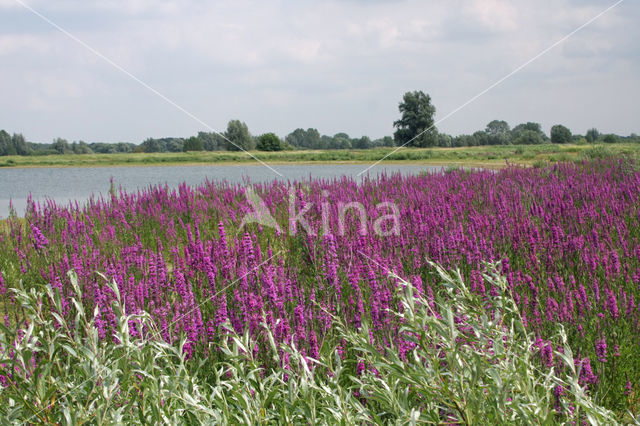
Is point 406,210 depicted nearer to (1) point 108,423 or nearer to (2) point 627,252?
(2) point 627,252

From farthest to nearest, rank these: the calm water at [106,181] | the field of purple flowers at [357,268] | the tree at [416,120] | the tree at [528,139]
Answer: the tree at [528,139] → the tree at [416,120] → the calm water at [106,181] → the field of purple flowers at [357,268]

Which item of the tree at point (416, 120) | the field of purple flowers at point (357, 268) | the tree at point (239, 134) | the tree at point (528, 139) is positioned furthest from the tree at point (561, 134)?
the field of purple flowers at point (357, 268)

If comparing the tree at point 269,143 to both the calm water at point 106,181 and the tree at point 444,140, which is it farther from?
the calm water at point 106,181

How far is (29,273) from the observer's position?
6.05 meters

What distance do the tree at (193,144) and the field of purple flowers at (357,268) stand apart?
52785 millimetres

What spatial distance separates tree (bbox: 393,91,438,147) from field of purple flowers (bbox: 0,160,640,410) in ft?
146

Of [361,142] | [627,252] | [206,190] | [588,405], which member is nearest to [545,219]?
[627,252]

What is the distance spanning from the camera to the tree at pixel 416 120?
2074 inches

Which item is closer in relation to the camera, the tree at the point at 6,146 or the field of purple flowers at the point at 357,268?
the field of purple flowers at the point at 357,268

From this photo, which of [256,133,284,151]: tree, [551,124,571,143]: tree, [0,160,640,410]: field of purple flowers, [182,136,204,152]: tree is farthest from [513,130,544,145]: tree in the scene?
[0,160,640,410]: field of purple flowers

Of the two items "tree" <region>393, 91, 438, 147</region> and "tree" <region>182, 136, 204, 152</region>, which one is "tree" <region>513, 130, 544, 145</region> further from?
"tree" <region>182, 136, 204, 152</region>

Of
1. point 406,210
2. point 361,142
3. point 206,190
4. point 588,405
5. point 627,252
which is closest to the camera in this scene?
point 588,405

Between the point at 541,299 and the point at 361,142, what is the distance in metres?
70.4

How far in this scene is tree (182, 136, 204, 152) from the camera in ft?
198
